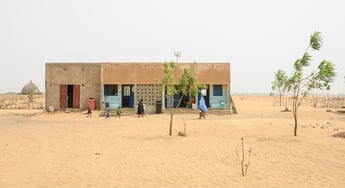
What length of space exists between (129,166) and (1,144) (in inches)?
249

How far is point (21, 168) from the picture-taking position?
9.59 meters

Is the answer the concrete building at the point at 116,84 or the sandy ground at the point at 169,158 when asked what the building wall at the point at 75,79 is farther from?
the sandy ground at the point at 169,158

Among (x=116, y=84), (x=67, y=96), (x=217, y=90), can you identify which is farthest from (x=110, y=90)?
(x=217, y=90)

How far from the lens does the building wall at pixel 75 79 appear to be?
28047mm

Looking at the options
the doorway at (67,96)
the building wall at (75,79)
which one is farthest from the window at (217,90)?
the doorway at (67,96)

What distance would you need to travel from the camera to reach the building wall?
28047 millimetres

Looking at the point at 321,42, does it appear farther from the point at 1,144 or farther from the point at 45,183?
the point at 1,144

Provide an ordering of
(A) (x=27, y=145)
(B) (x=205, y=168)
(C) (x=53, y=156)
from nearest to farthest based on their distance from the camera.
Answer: (B) (x=205, y=168)
(C) (x=53, y=156)
(A) (x=27, y=145)

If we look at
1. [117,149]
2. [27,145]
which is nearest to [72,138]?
[27,145]

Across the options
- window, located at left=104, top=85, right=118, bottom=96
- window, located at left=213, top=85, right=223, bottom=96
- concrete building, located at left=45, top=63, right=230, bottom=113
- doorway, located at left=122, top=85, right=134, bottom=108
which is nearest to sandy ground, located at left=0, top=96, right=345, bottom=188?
concrete building, located at left=45, top=63, right=230, bottom=113

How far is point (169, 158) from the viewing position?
35.6 ft

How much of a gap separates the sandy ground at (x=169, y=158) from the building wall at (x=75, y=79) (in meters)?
10.8

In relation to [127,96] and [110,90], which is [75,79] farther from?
[127,96]

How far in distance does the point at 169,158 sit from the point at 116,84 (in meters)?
17.5
